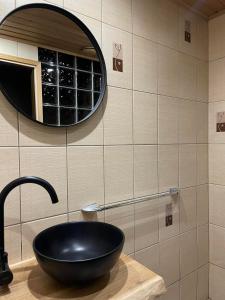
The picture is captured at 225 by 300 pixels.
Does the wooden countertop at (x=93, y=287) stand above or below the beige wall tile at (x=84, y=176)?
below

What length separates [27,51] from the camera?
3.34 ft

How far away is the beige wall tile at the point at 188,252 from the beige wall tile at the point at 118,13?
1440 mm

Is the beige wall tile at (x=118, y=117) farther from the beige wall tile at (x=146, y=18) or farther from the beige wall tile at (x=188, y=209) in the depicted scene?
the beige wall tile at (x=188, y=209)

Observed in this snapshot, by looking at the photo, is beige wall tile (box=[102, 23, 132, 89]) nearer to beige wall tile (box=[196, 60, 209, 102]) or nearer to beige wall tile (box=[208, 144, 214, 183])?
beige wall tile (box=[196, 60, 209, 102])

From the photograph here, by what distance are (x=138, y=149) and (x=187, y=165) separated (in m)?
Answer: 0.49

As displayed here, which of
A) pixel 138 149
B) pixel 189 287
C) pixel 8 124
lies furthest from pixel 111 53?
pixel 189 287

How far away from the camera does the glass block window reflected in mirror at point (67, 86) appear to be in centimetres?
107

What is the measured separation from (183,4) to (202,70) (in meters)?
0.47

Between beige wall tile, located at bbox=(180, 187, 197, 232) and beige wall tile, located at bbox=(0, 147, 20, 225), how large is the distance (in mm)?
1122

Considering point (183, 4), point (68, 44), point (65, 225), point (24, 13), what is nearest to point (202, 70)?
point (183, 4)

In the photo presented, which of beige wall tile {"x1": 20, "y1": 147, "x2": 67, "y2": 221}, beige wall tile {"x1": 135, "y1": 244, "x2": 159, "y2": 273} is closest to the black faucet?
beige wall tile {"x1": 20, "y1": 147, "x2": 67, "y2": 221}

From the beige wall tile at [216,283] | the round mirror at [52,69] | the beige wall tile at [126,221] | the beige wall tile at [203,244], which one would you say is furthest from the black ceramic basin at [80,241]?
the beige wall tile at [216,283]

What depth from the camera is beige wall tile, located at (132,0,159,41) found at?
1.39 m

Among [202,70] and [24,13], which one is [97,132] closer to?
[24,13]
